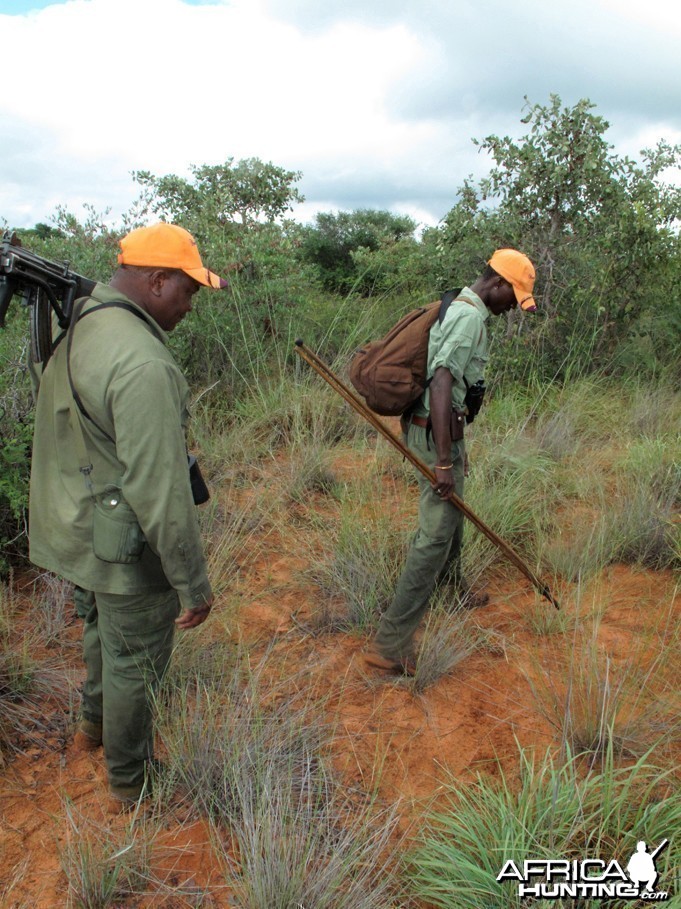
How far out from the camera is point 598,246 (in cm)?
692

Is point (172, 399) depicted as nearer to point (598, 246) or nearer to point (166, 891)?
point (166, 891)

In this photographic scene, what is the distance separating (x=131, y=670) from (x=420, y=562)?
1415 millimetres

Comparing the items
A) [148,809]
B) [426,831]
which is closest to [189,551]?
Answer: [148,809]

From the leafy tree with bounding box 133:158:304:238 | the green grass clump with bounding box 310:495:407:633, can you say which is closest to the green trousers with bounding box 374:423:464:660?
the green grass clump with bounding box 310:495:407:633

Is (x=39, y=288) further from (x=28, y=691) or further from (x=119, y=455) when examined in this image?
(x=28, y=691)

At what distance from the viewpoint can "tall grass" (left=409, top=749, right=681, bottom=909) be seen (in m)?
2.05

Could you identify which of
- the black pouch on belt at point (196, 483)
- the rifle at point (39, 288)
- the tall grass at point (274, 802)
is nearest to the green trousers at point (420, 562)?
the tall grass at point (274, 802)

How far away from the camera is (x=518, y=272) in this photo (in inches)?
126

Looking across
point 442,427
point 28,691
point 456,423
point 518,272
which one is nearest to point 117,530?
point 28,691

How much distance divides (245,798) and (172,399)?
1.37 meters

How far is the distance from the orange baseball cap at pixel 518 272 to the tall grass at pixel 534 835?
78.5 inches

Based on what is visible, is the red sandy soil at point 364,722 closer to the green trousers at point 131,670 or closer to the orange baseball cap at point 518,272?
the green trousers at point 131,670

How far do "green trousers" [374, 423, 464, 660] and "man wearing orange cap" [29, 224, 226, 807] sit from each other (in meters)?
1.22

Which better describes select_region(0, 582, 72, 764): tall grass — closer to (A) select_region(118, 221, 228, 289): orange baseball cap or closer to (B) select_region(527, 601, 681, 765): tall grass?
(A) select_region(118, 221, 228, 289): orange baseball cap
